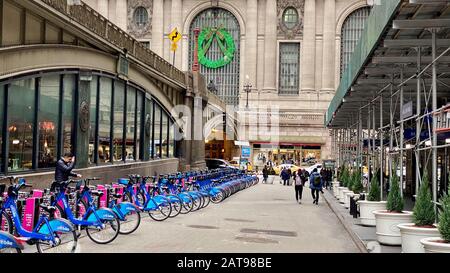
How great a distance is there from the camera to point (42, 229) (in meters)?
9.16

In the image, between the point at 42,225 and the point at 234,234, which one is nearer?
the point at 42,225

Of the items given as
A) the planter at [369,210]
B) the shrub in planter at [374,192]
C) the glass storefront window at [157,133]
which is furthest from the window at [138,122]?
the shrub in planter at [374,192]

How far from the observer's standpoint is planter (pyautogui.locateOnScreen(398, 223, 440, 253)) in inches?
382

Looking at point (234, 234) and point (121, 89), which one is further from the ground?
point (121, 89)

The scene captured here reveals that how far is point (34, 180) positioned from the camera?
17172 millimetres

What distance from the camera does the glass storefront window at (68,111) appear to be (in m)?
20.1

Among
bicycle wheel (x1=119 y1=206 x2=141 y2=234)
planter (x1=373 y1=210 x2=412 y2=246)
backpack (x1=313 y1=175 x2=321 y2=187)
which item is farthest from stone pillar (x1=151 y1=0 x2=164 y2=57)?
planter (x1=373 y1=210 x2=412 y2=246)

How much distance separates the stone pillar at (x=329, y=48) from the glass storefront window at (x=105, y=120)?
52.9m

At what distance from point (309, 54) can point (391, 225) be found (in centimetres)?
6441

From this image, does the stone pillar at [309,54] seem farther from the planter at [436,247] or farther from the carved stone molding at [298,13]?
the planter at [436,247]
